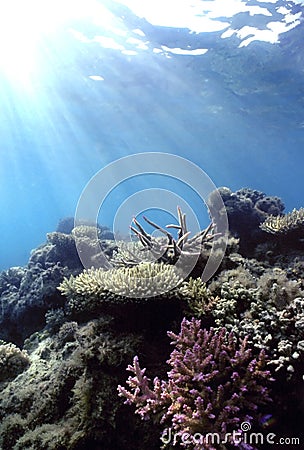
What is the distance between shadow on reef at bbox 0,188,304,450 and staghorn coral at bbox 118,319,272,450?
0.01 m

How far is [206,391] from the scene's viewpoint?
8.64 feet

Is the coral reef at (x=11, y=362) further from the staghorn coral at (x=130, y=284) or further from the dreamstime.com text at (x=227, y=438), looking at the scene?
the dreamstime.com text at (x=227, y=438)

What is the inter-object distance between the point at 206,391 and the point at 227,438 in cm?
37

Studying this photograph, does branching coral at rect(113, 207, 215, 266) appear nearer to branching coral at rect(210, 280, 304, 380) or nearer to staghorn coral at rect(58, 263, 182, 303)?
staghorn coral at rect(58, 263, 182, 303)

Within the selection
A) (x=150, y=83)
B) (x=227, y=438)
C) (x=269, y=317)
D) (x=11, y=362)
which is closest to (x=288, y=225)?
(x=269, y=317)

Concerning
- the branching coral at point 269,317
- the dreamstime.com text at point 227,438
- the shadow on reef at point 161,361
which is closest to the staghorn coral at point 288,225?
the shadow on reef at point 161,361

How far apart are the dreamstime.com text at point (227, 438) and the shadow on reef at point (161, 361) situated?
0.09 ft

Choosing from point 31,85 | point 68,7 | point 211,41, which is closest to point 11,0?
point 68,7

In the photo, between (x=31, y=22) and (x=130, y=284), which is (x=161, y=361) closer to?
(x=130, y=284)

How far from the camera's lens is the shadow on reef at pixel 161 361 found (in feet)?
8.84

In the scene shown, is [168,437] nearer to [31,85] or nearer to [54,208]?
[31,85]

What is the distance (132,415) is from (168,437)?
533 mm

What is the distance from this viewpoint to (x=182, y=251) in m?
5.00

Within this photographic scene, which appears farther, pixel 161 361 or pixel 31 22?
pixel 31 22
